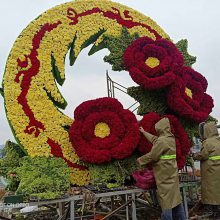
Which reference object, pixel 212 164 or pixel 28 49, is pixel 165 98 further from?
pixel 28 49

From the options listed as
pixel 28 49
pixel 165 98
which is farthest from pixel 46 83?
pixel 165 98

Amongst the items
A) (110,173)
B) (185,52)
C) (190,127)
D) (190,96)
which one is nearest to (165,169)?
(110,173)

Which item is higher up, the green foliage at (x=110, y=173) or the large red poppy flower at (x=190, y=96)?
the large red poppy flower at (x=190, y=96)

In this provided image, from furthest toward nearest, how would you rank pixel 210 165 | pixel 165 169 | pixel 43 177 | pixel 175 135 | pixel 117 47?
pixel 117 47 < pixel 175 135 < pixel 210 165 < pixel 43 177 < pixel 165 169

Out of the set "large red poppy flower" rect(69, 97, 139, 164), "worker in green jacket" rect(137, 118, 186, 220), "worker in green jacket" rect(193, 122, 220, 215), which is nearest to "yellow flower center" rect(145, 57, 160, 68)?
"large red poppy flower" rect(69, 97, 139, 164)

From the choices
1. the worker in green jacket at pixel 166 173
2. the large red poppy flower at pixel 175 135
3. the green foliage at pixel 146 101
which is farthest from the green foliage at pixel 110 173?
the green foliage at pixel 146 101

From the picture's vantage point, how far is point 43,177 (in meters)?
5.14

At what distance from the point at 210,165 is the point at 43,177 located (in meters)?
2.72

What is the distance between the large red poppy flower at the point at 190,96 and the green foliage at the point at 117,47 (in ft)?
3.35

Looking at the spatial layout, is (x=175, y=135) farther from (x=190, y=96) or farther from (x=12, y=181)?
(x=12, y=181)

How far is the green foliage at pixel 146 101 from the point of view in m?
6.35

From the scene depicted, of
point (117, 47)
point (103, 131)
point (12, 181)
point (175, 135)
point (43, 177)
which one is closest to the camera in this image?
point (43, 177)

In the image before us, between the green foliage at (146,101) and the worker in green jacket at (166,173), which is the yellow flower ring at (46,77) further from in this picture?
the worker in green jacket at (166,173)

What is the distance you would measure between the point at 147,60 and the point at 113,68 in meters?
0.62
